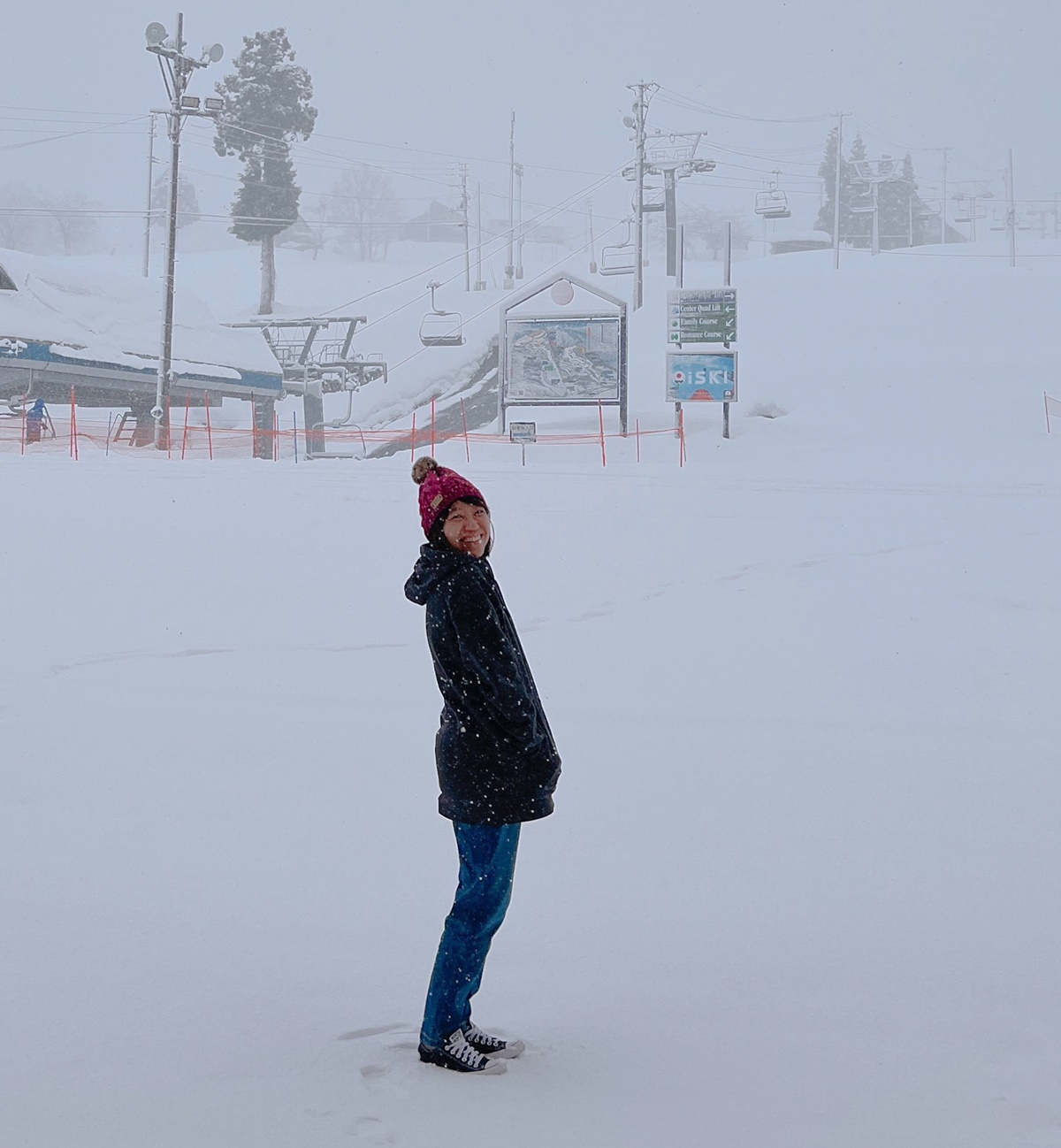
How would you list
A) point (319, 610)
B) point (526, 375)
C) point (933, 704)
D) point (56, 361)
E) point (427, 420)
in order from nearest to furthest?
1. point (933, 704)
2. point (319, 610)
3. point (526, 375)
4. point (56, 361)
5. point (427, 420)

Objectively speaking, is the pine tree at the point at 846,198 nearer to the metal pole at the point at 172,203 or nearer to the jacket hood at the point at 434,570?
the metal pole at the point at 172,203

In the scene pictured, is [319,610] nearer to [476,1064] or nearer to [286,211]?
[476,1064]

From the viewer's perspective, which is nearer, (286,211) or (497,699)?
(497,699)

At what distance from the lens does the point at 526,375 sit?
27969mm

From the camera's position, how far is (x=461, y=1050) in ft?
10.4

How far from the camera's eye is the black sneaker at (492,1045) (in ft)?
10.5

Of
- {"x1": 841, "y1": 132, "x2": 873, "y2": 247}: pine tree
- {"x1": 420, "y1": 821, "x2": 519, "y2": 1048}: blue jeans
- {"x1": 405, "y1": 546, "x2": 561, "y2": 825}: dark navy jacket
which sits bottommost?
{"x1": 420, "y1": 821, "x2": 519, "y2": 1048}: blue jeans

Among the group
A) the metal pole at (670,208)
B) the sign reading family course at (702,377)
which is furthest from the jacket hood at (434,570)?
the metal pole at (670,208)

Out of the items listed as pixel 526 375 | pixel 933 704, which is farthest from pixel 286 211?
pixel 933 704

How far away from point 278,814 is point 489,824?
285 cm

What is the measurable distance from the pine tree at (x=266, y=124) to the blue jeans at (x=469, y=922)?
5184 cm

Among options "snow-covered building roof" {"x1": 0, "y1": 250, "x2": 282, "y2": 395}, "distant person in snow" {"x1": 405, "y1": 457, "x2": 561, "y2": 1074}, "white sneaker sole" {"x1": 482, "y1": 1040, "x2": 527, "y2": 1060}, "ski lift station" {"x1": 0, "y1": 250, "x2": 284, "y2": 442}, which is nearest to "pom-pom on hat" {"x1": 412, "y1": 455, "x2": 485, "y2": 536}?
"distant person in snow" {"x1": 405, "y1": 457, "x2": 561, "y2": 1074}

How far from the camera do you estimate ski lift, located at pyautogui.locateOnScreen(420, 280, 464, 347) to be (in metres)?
41.1

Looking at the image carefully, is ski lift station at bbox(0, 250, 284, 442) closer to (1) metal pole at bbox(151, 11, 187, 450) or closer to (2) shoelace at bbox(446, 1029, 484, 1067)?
(1) metal pole at bbox(151, 11, 187, 450)
